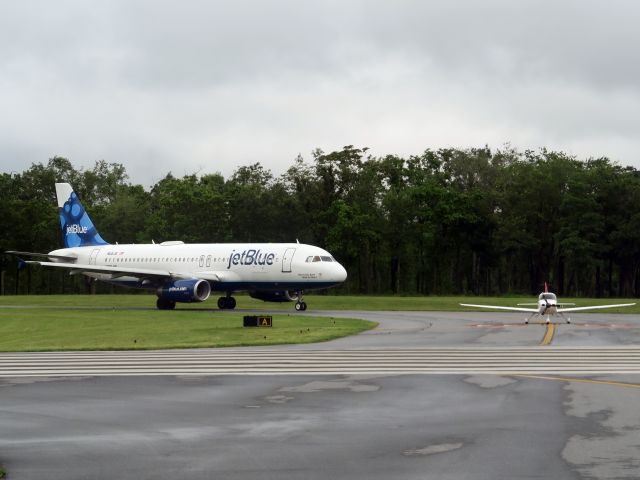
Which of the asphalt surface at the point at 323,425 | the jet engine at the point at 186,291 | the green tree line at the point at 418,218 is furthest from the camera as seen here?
the green tree line at the point at 418,218

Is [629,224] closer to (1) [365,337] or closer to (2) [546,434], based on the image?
(1) [365,337]

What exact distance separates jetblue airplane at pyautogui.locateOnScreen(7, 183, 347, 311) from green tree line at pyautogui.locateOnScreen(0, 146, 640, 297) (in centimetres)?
4537

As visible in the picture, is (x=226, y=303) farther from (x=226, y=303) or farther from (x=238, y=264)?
(x=238, y=264)

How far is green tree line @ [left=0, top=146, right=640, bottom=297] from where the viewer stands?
10125 cm

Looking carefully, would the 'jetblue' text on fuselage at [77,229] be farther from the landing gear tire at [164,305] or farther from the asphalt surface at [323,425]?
the asphalt surface at [323,425]

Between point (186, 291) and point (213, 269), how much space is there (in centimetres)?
406

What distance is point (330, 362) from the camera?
2389 cm

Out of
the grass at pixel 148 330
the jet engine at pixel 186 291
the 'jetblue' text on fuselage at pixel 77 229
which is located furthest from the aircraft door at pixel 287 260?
the 'jetblue' text on fuselage at pixel 77 229

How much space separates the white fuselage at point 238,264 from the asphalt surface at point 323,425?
31224 millimetres

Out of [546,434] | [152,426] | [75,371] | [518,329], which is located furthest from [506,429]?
[518,329]

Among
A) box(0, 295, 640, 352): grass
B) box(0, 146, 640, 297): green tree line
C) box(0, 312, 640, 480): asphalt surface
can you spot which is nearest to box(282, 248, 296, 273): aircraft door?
box(0, 295, 640, 352): grass

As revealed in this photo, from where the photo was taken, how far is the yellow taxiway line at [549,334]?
100 ft

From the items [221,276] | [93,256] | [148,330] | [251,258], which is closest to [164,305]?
[221,276]

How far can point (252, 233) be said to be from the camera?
111 meters
